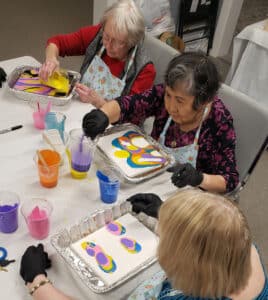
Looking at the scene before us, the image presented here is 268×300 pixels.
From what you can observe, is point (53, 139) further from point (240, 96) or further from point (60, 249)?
point (240, 96)

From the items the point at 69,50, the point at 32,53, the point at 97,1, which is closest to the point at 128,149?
the point at 69,50

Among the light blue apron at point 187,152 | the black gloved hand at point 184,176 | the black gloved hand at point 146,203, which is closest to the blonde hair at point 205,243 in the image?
the black gloved hand at point 146,203

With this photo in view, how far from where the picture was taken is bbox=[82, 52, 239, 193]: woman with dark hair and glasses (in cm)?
133

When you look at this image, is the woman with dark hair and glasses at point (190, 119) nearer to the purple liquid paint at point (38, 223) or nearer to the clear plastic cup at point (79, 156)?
the clear plastic cup at point (79, 156)

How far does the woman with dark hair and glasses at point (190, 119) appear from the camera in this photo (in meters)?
1.33

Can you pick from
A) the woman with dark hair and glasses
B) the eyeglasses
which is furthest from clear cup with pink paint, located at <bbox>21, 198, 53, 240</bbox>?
the eyeglasses

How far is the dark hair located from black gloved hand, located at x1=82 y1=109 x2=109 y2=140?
0.29m

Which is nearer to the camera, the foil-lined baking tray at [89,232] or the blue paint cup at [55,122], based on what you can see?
the foil-lined baking tray at [89,232]

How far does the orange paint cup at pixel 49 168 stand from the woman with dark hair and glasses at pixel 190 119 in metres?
0.19

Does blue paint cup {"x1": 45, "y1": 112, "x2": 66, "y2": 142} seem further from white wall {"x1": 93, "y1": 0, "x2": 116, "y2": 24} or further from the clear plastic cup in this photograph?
white wall {"x1": 93, "y1": 0, "x2": 116, "y2": 24}

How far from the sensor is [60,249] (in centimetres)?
103

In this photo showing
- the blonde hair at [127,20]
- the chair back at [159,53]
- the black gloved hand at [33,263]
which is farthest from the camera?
the chair back at [159,53]

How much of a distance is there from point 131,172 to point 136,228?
0.24m

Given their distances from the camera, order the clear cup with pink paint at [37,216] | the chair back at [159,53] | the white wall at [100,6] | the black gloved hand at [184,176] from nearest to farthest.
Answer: the clear cup with pink paint at [37,216]
the black gloved hand at [184,176]
the chair back at [159,53]
the white wall at [100,6]
